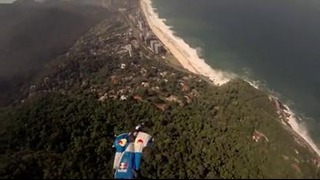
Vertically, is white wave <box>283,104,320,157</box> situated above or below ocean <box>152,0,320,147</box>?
above

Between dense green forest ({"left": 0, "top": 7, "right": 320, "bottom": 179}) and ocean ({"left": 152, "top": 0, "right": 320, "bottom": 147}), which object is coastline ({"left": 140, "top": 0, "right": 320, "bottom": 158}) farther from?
dense green forest ({"left": 0, "top": 7, "right": 320, "bottom": 179})

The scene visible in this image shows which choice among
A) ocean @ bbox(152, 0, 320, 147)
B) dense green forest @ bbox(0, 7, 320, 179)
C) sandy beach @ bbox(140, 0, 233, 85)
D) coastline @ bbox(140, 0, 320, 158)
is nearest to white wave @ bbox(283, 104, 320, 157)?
coastline @ bbox(140, 0, 320, 158)

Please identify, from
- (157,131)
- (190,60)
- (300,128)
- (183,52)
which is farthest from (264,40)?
(157,131)

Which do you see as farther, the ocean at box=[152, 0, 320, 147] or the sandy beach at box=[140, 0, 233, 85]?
the sandy beach at box=[140, 0, 233, 85]

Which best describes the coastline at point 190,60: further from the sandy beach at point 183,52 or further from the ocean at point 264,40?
the ocean at point 264,40

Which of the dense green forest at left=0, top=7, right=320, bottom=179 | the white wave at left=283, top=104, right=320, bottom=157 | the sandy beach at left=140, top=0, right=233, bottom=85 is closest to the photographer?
the dense green forest at left=0, top=7, right=320, bottom=179

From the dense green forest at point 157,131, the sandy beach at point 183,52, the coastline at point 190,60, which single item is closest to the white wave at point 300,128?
the coastline at point 190,60
